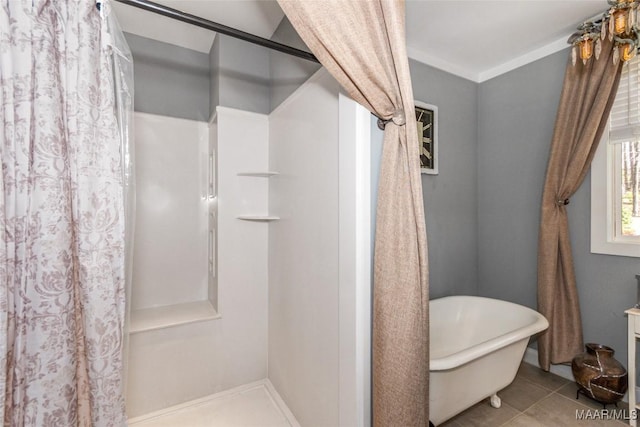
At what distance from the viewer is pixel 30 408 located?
880 millimetres

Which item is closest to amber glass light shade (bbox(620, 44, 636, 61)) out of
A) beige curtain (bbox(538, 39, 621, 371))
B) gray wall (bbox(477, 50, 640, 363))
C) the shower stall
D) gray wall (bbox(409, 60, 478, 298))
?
beige curtain (bbox(538, 39, 621, 371))

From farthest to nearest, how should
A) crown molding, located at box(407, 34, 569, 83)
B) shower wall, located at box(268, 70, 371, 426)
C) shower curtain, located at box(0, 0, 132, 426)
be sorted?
crown molding, located at box(407, 34, 569, 83) → shower wall, located at box(268, 70, 371, 426) → shower curtain, located at box(0, 0, 132, 426)

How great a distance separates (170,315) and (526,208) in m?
2.87

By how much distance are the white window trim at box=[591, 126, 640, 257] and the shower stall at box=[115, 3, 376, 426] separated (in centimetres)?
186

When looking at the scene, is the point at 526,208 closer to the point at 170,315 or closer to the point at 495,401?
the point at 495,401

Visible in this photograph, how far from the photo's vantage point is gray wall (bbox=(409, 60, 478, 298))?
8.03ft

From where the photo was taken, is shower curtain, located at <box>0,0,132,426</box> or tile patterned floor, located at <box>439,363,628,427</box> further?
tile patterned floor, located at <box>439,363,628,427</box>

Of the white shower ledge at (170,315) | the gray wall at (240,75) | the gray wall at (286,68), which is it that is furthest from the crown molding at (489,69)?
the white shower ledge at (170,315)

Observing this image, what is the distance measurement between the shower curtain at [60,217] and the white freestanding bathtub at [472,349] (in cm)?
130

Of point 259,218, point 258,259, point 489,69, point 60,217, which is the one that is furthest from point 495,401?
point 489,69

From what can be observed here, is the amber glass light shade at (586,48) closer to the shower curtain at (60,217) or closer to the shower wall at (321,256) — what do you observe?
the shower wall at (321,256)

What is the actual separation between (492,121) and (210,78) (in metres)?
2.48

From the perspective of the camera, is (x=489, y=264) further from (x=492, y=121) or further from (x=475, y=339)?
(x=492, y=121)

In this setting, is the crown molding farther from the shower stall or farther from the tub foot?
the tub foot
